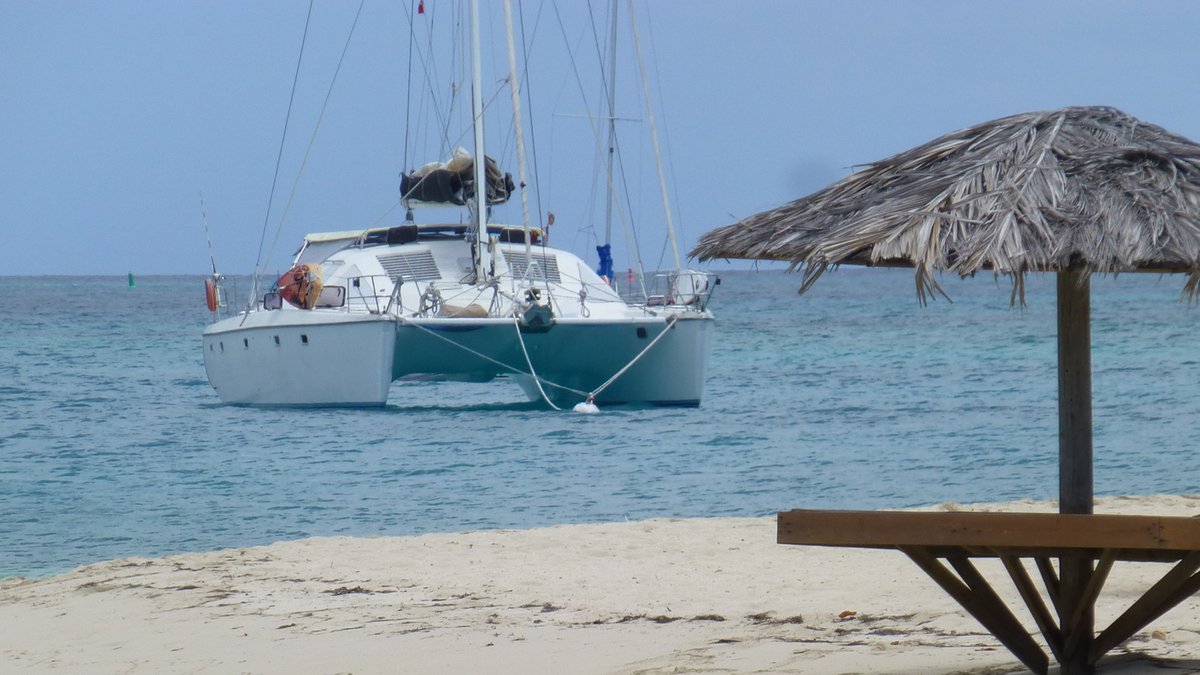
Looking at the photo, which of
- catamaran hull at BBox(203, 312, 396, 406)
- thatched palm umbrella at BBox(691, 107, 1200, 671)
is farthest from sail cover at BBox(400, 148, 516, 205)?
thatched palm umbrella at BBox(691, 107, 1200, 671)

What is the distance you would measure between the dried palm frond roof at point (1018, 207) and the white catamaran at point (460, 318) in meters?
12.7

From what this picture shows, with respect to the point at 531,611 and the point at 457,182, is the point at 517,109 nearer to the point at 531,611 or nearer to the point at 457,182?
the point at 457,182

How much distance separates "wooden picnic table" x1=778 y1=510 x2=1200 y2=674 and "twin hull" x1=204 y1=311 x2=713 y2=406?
12930mm

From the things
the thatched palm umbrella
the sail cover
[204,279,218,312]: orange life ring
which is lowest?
[204,279,218,312]: orange life ring

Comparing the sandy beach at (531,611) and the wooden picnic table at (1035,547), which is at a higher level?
the wooden picnic table at (1035,547)

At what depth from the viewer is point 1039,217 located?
4.22m

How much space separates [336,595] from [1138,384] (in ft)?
64.4

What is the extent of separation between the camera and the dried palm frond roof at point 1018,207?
13.6ft

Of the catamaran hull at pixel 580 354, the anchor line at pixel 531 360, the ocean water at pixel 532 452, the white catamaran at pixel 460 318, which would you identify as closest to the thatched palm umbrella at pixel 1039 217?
the ocean water at pixel 532 452

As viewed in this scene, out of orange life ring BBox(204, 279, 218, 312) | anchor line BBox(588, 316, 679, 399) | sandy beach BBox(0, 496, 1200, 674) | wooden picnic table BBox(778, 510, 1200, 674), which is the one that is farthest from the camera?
orange life ring BBox(204, 279, 218, 312)

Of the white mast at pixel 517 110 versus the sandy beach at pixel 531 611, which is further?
the white mast at pixel 517 110

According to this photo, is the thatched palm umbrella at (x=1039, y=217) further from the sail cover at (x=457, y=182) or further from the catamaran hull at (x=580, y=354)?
the sail cover at (x=457, y=182)

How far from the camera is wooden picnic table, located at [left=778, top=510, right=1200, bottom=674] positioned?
388 cm

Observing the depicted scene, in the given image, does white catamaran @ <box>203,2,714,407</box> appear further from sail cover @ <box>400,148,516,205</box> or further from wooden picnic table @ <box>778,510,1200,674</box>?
wooden picnic table @ <box>778,510,1200,674</box>
